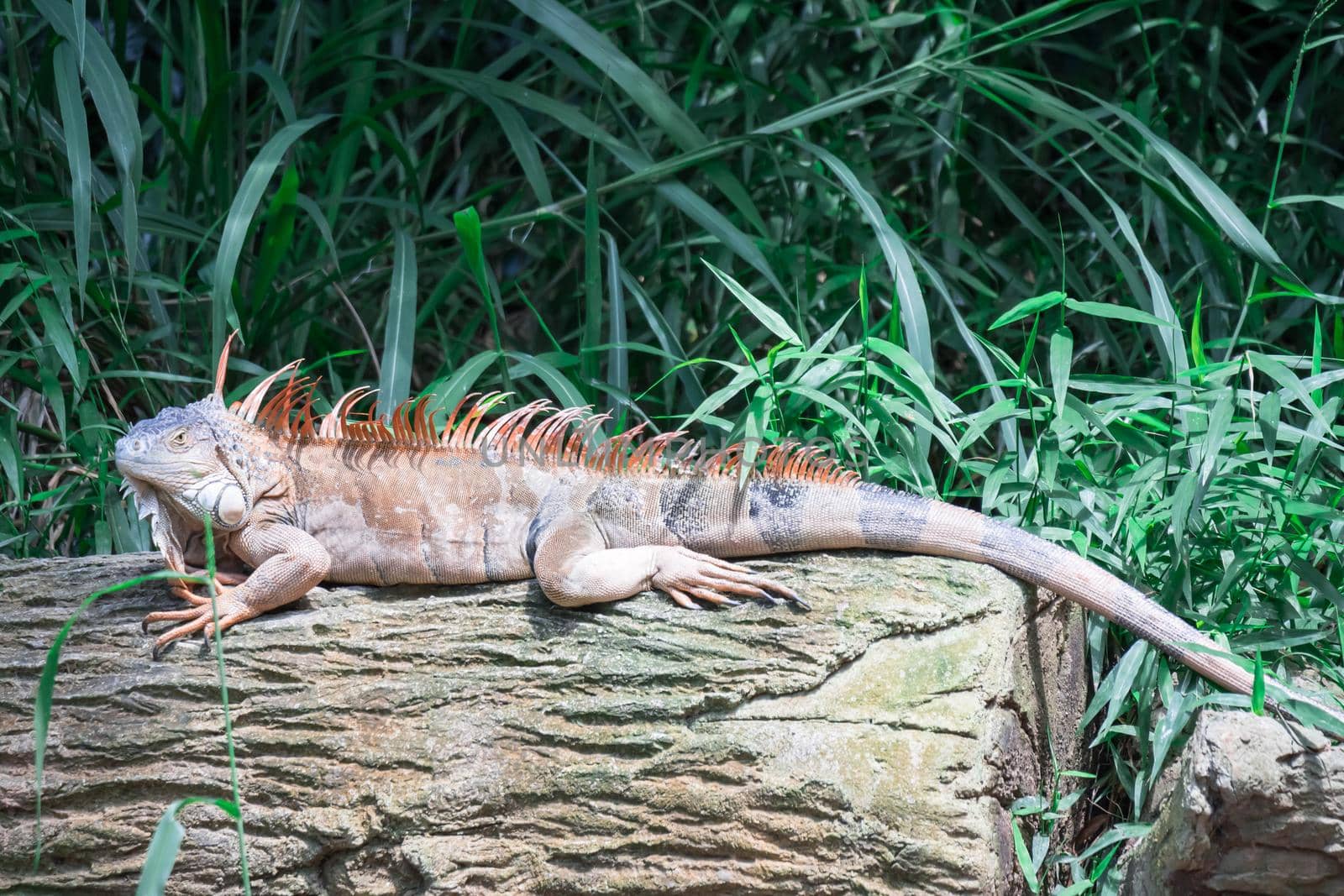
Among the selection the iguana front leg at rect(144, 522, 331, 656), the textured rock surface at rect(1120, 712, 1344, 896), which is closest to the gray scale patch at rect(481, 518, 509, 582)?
the iguana front leg at rect(144, 522, 331, 656)

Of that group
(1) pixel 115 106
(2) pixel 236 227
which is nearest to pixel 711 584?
(2) pixel 236 227

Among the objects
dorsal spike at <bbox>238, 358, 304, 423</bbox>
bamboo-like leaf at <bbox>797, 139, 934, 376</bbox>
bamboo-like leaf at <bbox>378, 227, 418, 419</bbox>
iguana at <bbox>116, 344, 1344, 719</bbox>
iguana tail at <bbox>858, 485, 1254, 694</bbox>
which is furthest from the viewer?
bamboo-like leaf at <bbox>378, 227, 418, 419</bbox>

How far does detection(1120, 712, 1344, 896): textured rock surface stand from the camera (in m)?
2.90

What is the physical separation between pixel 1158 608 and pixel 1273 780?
522 mm

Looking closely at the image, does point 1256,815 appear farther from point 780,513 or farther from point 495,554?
point 495,554

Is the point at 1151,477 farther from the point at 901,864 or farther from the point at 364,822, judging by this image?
the point at 364,822

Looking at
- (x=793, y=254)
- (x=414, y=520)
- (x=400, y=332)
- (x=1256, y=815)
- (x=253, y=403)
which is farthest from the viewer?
(x=793, y=254)

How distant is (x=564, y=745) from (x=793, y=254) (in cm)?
275

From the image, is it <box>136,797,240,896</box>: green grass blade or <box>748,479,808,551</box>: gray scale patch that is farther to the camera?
<box>748,479,808,551</box>: gray scale patch

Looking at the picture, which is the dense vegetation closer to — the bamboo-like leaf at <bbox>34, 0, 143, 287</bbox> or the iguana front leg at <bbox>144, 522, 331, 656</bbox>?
the bamboo-like leaf at <bbox>34, 0, 143, 287</bbox>

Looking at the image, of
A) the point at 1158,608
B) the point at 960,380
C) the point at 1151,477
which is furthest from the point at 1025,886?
the point at 960,380

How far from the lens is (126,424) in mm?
4449

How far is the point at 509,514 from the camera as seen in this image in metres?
3.56

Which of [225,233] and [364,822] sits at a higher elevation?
[225,233]
